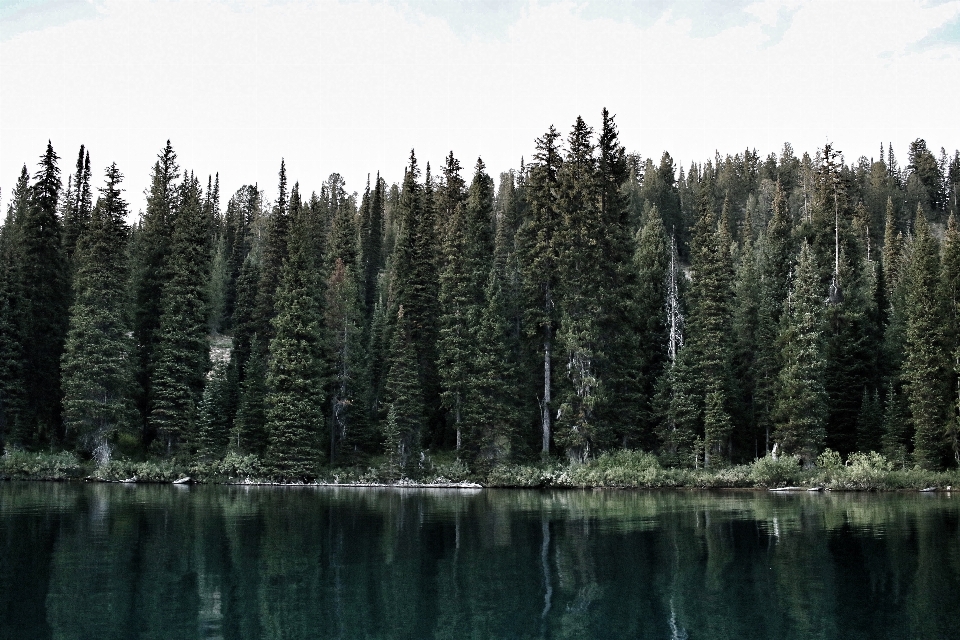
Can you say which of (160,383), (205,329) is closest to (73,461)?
(160,383)

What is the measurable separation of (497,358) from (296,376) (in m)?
15.1

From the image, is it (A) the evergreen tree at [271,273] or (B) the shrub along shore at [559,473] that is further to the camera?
(A) the evergreen tree at [271,273]

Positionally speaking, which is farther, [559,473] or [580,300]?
[580,300]

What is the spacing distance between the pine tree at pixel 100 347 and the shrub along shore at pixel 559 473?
9.83ft

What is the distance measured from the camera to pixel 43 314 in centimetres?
6594

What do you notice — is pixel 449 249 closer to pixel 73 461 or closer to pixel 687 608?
pixel 73 461

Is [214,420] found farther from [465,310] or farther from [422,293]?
[465,310]

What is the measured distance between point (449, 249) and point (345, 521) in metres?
35.0

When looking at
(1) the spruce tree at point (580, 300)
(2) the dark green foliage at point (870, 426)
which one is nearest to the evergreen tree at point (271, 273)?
(1) the spruce tree at point (580, 300)

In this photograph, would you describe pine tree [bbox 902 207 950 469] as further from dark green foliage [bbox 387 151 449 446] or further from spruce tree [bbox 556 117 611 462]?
dark green foliage [bbox 387 151 449 446]

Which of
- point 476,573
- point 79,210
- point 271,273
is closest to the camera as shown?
point 476,573

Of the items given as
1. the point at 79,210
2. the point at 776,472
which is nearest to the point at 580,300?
the point at 776,472

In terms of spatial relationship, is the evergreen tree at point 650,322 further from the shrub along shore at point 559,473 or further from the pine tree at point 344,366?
the pine tree at point 344,366

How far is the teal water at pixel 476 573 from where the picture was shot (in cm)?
1504
